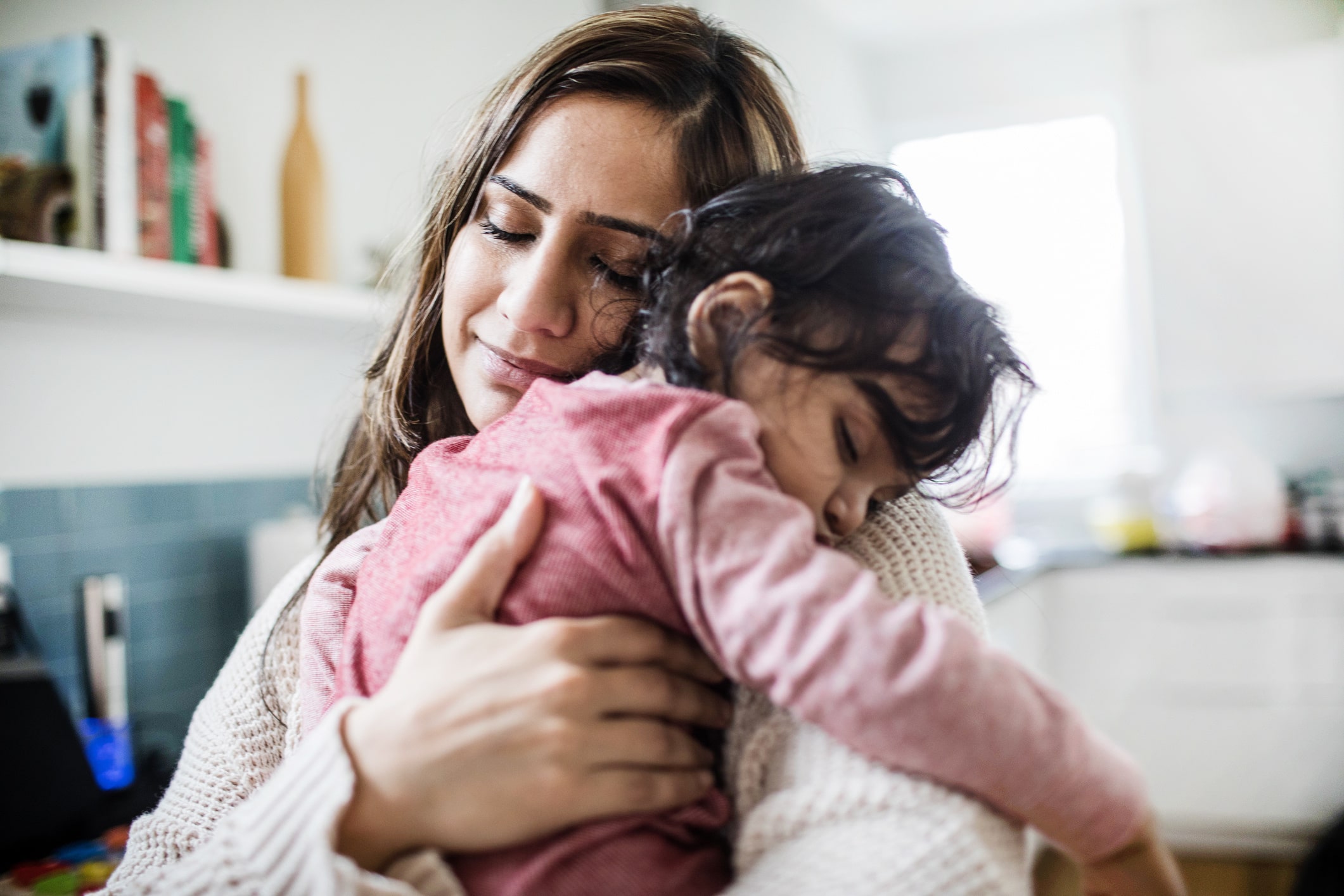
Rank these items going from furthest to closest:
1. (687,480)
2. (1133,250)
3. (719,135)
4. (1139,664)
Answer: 1. (1133,250)
2. (1139,664)
3. (719,135)
4. (687,480)

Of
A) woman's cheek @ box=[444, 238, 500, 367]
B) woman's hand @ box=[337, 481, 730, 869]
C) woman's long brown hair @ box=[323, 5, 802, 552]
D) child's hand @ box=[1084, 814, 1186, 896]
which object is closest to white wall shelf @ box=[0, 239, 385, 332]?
woman's long brown hair @ box=[323, 5, 802, 552]

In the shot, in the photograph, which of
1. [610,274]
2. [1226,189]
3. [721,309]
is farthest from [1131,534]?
[721,309]

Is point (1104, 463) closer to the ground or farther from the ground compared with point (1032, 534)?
farther from the ground

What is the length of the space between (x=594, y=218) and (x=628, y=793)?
0.55 meters

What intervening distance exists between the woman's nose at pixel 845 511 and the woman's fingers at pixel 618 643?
169 mm

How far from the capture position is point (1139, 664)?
3.29 metres

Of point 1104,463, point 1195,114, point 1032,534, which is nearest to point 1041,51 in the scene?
point 1195,114

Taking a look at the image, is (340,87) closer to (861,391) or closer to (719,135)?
(719,135)

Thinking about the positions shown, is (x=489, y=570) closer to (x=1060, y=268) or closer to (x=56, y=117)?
(x=56, y=117)

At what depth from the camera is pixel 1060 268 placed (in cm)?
412

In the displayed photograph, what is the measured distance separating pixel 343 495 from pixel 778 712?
2.43ft

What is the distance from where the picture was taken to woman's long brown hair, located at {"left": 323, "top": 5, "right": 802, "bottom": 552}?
1.03 meters

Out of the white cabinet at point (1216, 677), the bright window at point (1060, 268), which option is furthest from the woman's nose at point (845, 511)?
the bright window at point (1060, 268)

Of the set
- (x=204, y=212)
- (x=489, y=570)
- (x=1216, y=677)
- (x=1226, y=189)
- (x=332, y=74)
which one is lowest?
(x=1216, y=677)
